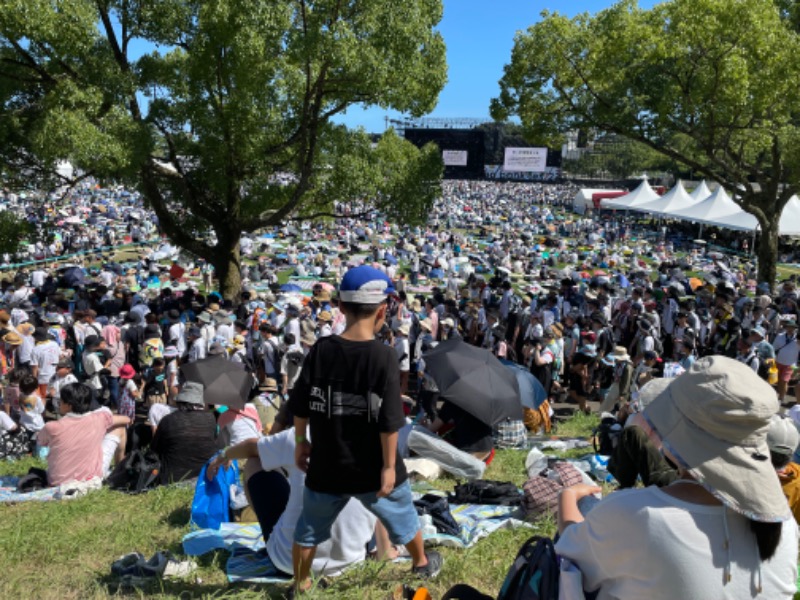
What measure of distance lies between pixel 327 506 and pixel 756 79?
12200mm

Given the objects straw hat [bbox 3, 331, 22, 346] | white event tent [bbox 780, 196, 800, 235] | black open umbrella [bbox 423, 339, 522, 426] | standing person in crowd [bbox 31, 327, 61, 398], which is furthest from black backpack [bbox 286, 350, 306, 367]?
white event tent [bbox 780, 196, 800, 235]

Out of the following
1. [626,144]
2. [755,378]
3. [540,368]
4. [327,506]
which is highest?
[626,144]

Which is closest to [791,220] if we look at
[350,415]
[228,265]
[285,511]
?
[228,265]

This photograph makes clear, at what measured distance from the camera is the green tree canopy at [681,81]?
11.8m

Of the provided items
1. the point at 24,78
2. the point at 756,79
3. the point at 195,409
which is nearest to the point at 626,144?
the point at 756,79

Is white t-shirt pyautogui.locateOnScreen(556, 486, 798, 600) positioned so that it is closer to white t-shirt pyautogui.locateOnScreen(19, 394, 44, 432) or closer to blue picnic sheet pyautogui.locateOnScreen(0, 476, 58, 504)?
blue picnic sheet pyautogui.locateOnScreen(0, 476, 58, 504)

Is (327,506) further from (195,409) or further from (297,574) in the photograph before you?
(195,409)

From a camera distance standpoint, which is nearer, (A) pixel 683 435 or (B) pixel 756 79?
(A) pixel 683 435

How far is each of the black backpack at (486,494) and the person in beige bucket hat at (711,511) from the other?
285 cm

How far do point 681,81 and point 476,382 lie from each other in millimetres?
9891

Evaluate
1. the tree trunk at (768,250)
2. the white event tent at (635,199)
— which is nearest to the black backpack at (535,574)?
the tree trunk at (768,250)

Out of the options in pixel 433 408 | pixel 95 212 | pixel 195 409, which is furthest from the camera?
pixel 95 212

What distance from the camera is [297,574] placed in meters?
2.85

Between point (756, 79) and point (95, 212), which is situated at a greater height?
point (756, 79)
